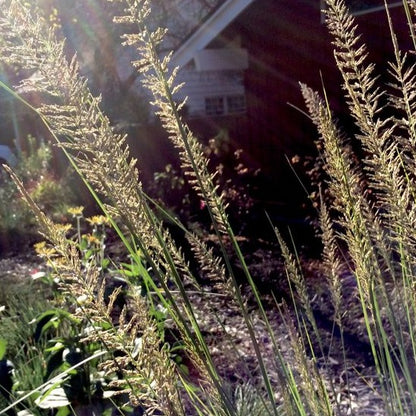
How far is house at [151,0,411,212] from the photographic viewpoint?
9.25 meters

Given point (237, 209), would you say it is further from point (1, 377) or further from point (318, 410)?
point (318, 410)

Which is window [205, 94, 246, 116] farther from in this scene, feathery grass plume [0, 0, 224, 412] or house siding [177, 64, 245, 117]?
feathery grass plume [0, 0, 224, 412]

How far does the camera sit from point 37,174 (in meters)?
14.4

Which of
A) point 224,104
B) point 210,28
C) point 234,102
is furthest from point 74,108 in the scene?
point 234,102

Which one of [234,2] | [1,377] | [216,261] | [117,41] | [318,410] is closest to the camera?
[216,261]

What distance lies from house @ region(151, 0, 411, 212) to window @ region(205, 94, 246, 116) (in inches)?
242

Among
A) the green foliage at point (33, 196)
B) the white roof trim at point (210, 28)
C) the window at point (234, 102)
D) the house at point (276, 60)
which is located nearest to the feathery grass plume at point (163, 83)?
the house at point (276, 60)

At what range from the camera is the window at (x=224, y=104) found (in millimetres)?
18938

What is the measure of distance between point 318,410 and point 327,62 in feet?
29.7

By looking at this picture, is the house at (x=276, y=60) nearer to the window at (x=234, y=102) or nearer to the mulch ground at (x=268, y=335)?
the mulch ground at (x=268, y=335)

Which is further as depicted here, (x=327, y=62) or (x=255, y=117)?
(x=255, y=117)

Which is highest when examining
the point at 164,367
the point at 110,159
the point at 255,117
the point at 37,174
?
the point at 110,159

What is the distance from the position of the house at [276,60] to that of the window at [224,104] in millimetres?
6143

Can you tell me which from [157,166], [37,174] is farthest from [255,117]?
[37,174]
